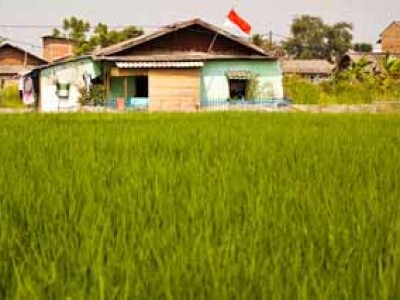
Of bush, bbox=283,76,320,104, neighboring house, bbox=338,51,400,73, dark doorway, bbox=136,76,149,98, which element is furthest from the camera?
neighboring house, bbox=338,51,400,73

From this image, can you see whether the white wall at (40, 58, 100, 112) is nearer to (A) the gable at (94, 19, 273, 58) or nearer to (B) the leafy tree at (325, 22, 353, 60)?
(A) the gable at (94, 19, 273, 58)

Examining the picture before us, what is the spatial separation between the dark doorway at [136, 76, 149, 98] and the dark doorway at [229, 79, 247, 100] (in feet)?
10.0

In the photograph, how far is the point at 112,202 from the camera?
2.27m

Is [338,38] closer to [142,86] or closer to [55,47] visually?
[55,47]

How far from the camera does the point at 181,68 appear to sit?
22.4m

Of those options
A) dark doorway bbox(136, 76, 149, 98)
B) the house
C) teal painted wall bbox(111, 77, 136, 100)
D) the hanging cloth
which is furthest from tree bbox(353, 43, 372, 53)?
teal painted wall bbox(111, 77, 136, 100)

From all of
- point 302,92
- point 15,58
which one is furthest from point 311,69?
point 302,92

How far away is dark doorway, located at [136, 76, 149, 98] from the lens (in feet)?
78.2

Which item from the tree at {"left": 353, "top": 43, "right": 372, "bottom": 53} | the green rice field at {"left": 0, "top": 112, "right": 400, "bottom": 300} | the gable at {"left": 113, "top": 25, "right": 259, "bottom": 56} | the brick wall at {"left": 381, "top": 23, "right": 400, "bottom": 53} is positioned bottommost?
the green rice field at {"left": 0, "top": 112, "right": 400, "bottom": 300}

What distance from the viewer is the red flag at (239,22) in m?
24.7

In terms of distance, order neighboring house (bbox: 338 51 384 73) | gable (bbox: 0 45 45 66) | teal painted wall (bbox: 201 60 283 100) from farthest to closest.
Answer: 1. gable (bbox: 0 45 45 66)
2. neighboring house (bbox: 338 51 384 73)
3. teal painted wall (bbox: 201 60 283 100)

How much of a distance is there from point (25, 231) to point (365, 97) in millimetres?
23201

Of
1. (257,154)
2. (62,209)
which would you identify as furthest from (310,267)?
(257,154)

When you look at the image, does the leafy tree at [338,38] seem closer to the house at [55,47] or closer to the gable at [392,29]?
the gable at [392,29]
